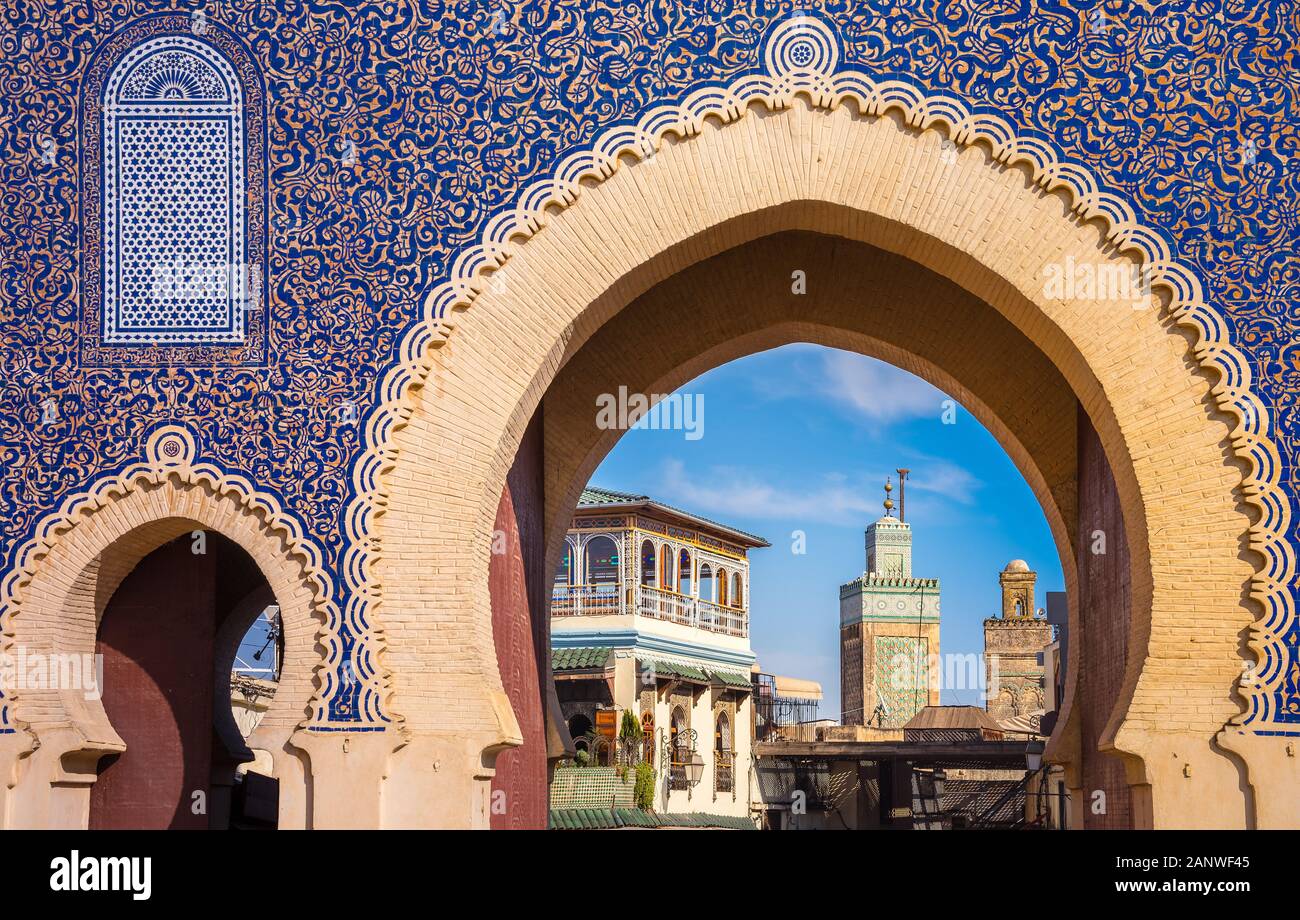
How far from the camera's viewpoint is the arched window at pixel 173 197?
742cm

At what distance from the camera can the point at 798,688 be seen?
3847 centimetres

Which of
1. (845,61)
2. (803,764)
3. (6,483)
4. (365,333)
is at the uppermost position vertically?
(845,61)

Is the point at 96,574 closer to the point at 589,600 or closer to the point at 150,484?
the point at 150,484

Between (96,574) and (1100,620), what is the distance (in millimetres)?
4941

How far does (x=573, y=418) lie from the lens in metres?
9.88

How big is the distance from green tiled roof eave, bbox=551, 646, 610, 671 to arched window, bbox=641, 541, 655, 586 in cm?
166

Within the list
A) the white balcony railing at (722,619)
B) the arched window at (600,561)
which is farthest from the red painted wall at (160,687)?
the white balcony railing at (722,619)

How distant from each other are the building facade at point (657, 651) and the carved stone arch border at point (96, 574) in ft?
49.1

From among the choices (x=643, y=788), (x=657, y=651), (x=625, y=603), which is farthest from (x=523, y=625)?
(x=657, y=651)

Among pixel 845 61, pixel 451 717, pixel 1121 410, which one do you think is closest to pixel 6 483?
pixel 451 717

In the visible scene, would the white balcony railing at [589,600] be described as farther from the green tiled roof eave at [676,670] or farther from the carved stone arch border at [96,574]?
the carved stone arch border at [96,574]

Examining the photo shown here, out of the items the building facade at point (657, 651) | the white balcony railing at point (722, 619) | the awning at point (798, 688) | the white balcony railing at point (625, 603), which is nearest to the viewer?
the building facade at point (657, 651)

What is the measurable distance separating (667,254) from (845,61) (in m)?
1.13
